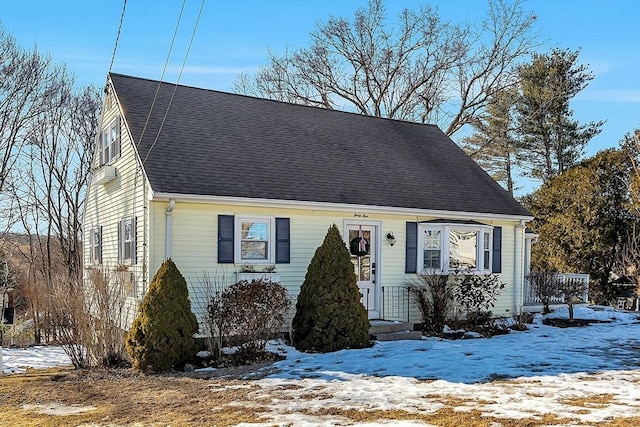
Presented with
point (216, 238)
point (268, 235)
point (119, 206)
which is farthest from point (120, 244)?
point (268, 235)

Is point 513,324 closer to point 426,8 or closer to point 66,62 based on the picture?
point 426,8

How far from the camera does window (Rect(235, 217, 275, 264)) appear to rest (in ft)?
39.1

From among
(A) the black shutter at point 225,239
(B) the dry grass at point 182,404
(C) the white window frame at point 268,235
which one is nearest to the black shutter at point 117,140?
(A) the black shutter at point 225,239

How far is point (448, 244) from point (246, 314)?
5.90 meters

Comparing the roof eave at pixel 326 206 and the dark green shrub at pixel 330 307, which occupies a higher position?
the roof eave at pixel 326 206

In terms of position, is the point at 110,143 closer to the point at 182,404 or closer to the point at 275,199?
the point at 275,199

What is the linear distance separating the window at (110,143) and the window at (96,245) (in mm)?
1861

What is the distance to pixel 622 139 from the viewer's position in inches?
920

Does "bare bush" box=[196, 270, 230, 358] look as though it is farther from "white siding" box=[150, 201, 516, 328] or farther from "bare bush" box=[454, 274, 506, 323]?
"bare bush" box=[454, 274, 506, 323]

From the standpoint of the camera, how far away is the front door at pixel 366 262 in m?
13.3

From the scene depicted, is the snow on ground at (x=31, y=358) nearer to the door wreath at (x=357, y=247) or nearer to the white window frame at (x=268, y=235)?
the white window frame at (x=268, y=235)

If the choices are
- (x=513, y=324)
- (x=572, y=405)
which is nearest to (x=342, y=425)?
(x=572, y=405)

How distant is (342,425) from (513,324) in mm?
9896

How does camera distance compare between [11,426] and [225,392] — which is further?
[225,392]
